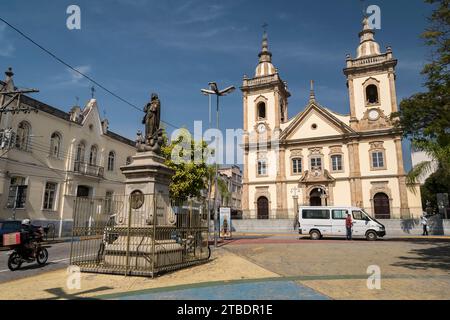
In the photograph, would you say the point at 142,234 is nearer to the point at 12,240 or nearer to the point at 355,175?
the point at 12,240

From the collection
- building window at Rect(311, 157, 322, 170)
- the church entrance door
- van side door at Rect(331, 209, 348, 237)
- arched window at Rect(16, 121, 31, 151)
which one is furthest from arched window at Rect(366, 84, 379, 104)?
arched window at Rect(16, 121, 31, 151)

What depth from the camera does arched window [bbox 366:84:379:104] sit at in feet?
120

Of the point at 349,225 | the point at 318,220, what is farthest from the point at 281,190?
the point at 349,225

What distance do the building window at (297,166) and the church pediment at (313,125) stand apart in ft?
8.80

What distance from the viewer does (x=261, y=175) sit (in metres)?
39.2

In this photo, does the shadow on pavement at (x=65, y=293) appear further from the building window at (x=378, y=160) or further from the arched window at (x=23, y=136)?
the building window at (x=378, y=160)

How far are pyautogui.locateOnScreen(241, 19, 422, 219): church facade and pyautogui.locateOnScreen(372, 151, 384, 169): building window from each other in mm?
58

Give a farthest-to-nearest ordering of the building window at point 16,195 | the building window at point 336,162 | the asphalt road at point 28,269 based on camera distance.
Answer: the building window at point 336,162
the building window at point 16,195
the asphalt road at point 28,269

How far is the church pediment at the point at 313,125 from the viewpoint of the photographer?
1473 inches

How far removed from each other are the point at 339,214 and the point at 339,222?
54 cm

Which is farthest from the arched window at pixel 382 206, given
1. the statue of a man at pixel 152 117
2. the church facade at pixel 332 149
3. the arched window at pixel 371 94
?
the statue of a man at pixel 152 117

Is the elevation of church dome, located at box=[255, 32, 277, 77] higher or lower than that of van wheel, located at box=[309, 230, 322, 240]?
higher

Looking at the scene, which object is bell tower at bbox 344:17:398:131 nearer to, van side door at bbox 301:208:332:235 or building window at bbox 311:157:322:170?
building window at bbox 311:157:322:170
